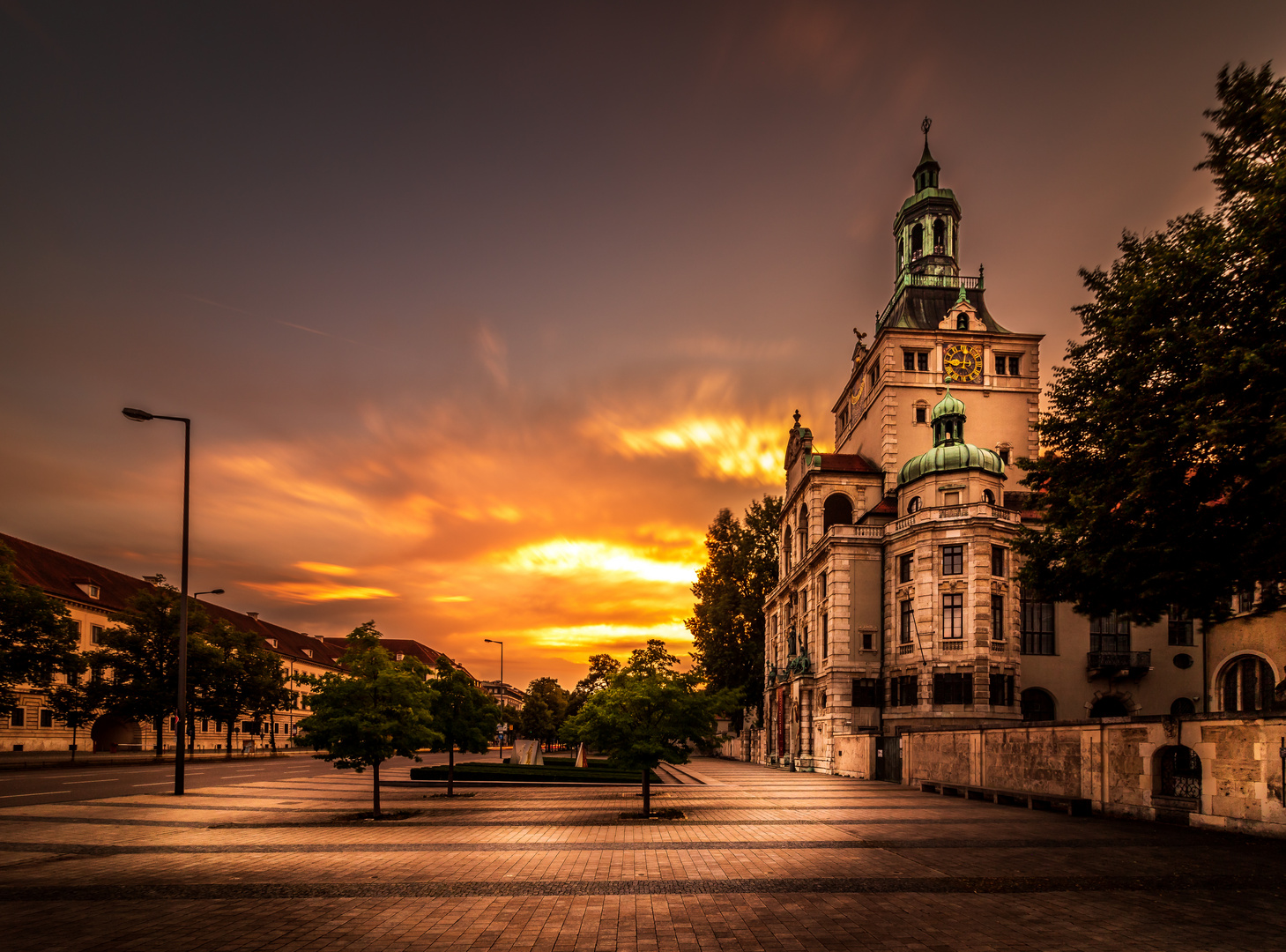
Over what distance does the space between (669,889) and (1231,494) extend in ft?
42.3

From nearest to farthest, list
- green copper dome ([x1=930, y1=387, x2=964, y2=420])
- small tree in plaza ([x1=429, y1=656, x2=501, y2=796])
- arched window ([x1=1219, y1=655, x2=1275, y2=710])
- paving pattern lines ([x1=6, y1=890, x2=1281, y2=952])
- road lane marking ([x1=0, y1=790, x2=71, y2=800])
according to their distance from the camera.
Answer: paving pattern lines ([x1=6, y1=890, x2=1281, y2=952]) < road lane marking ([x1=0, y1=790, x2=71, y2=800]) < small tree in plaza ([x1=429, y1=656, x2=501, y2=796]) < arched window ([x1=1219, y1=655, x2=1275, y2=710]) < green copper dome ([x1=930, y1=387, x2=964, y2=420])

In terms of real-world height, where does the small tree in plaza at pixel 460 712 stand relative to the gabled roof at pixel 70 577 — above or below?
below

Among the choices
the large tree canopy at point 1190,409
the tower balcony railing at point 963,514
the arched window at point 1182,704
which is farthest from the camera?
the arched window at point 1182,704

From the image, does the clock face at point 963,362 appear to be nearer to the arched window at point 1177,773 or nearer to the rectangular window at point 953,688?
the rectangular window at point 953,688

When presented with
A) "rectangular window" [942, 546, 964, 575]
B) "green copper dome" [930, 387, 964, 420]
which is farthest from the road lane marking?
"green copper dome" [930, 387, 964, 420]

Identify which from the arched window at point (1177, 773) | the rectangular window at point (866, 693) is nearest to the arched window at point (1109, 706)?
the rectangular window at point (866, 693)

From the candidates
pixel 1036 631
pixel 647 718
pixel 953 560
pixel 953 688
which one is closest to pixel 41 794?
pixel 647 718

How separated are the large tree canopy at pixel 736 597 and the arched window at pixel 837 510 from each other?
13.8m

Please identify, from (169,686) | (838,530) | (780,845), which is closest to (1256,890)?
(780,845)

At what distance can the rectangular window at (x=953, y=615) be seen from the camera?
4128cm

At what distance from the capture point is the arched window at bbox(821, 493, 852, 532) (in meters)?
51.5

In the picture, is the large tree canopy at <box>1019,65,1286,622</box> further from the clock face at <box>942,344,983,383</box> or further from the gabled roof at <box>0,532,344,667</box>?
the gabled roof at <box>0,532,344,667</box>

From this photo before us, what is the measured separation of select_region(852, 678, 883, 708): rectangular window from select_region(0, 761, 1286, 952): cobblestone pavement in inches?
1026

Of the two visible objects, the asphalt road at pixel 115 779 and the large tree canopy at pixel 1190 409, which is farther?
the asphalt road at pixel 115 779
